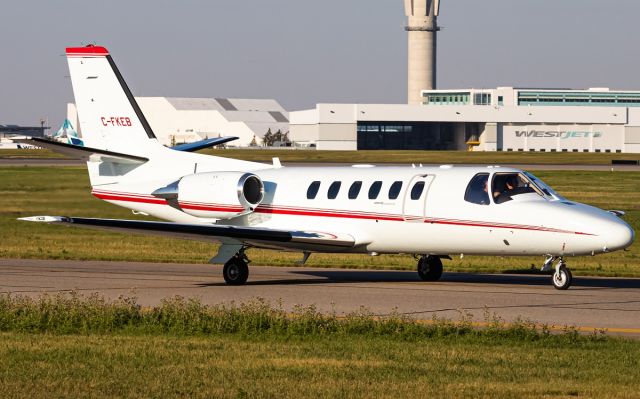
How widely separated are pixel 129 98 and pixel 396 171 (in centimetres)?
Answer: 761

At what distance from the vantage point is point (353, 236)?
78.5ft

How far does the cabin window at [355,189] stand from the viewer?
24.3 m

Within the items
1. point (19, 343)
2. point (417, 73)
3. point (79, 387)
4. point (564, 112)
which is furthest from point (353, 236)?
point (417, 73)

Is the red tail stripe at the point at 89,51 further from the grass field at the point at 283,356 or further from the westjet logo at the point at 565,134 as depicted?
the westjet logo at the point at 565,134

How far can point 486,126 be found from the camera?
15112cm

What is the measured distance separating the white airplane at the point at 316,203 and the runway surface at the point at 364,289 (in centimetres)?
83

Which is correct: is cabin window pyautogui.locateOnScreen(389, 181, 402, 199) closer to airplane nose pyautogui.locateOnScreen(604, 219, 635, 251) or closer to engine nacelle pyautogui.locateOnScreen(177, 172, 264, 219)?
engine nacelle pyautogui.locateOnScreen(177, 172, 264, 219)

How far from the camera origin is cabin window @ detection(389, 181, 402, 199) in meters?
23.6

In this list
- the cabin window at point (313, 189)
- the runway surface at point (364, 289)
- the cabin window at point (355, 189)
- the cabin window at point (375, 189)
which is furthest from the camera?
the cabin window at point (313, 189)

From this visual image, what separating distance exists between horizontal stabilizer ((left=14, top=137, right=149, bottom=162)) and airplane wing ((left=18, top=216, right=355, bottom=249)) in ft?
9.00

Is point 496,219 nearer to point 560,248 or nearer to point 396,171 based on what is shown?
point 560,248

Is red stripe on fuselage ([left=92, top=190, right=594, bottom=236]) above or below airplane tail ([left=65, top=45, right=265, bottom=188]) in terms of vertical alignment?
below

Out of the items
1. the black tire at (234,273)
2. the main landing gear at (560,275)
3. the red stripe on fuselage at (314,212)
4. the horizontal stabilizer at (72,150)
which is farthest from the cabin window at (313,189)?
the main landing gear at (560,275)

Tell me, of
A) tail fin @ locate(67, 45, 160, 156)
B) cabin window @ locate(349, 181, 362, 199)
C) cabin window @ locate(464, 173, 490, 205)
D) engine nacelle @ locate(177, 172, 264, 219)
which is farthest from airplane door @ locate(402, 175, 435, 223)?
tail fin @ locate(67, 45, 160, 156)
